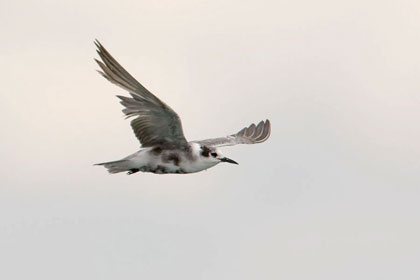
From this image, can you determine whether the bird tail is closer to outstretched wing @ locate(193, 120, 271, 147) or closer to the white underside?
the white underside

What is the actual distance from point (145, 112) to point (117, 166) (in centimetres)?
214

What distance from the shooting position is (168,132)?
29.1 meters

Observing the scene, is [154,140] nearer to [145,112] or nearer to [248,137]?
[145,112]

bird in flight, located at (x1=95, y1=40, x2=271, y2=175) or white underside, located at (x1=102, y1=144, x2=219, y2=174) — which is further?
white underside, located at (x1=102, y1=144, x2=219, y2=174)

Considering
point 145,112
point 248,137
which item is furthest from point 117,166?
point 248,137

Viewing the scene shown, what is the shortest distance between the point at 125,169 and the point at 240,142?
6674 millimetres

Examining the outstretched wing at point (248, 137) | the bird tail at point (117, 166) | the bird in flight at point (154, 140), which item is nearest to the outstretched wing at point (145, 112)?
the bird in flight at point (154, 140)

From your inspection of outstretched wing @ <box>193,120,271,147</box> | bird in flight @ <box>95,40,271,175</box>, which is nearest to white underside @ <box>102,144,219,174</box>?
bird in flight @ <box>95,40,271,175</box>

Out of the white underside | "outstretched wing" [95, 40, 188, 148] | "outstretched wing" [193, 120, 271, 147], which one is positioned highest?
"outstretched wing" [193, 120, 271, 147]

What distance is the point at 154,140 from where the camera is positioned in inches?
1162

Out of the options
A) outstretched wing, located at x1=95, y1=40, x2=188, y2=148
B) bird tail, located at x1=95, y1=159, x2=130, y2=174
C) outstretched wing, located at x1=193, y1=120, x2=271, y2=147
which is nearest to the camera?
outstretched wing, located at x1=95, y1=40, x2=188, y2=148

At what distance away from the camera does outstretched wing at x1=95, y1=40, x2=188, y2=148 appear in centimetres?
2747

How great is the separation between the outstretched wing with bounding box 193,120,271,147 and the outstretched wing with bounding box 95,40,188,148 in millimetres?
4965

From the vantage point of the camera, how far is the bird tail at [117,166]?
29594 mm
